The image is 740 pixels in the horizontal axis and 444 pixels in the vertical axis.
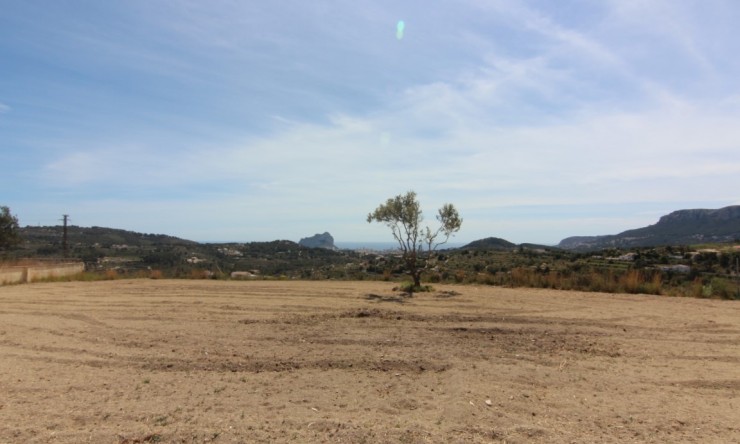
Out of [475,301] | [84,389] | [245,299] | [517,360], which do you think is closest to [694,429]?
[517,360]

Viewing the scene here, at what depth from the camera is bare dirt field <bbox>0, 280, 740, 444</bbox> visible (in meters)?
4.60

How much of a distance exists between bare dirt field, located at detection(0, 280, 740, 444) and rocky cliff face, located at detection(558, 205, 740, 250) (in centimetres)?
4909

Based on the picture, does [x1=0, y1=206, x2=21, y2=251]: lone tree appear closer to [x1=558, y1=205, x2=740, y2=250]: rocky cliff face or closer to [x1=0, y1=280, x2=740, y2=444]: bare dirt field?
[x1=0, y1=280, x2=740, y2=444]: bare dirt field

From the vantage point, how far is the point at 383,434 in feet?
14.6

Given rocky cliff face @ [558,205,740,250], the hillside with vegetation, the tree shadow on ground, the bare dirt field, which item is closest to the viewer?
the bare dirt field

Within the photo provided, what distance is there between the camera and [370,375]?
Answer: 635 cm

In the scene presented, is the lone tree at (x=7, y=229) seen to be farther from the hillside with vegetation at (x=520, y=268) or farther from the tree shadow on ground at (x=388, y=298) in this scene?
the tree shadow on ground at (x=388, y=298)

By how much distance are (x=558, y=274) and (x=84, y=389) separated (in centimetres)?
1804

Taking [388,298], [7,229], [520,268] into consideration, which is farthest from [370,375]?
[7,229]

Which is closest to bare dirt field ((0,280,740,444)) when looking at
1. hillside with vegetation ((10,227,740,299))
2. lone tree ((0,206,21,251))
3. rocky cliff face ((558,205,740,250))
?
hillside with vegetation ((10,227,740,299))

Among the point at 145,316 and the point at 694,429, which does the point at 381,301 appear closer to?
the point at 145,316

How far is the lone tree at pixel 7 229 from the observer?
123ft

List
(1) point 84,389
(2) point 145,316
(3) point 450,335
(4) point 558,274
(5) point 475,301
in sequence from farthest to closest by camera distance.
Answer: (4) point 558,274
(5) point 475,301
(2) point 145,316
(3) point 450,335
(1) point 84,389

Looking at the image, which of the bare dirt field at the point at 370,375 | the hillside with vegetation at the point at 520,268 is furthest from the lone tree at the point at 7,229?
the bare dirt field at the point at 370,375
